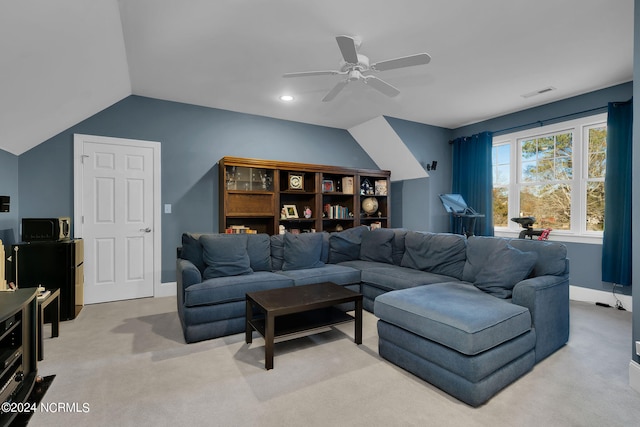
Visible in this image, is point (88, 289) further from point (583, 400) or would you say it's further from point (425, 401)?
point (583, 400)

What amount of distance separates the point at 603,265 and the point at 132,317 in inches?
214

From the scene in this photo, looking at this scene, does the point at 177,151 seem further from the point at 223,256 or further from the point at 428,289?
the point at 428,289

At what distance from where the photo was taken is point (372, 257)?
13.2 feet

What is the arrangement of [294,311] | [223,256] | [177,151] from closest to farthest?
[294,311] → [223,256] → [177,151]

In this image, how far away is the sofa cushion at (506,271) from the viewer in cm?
238

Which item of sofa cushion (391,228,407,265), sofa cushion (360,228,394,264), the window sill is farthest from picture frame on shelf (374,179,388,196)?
the window sill

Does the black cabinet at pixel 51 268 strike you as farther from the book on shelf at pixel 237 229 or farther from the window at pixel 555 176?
the window at pixel 555 176

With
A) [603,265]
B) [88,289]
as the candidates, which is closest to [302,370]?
[88,289]

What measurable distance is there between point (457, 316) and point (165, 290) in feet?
12.1

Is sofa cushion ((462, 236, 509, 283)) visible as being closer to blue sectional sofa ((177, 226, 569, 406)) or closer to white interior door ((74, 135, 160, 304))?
blue sectional sofa ((177, 226, 569, 406))

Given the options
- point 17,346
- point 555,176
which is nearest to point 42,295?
point 17,346

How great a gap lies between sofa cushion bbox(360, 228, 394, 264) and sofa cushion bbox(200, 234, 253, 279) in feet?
5.25

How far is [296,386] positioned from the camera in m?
1.97

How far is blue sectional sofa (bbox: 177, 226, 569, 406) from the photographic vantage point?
1.87 metres
